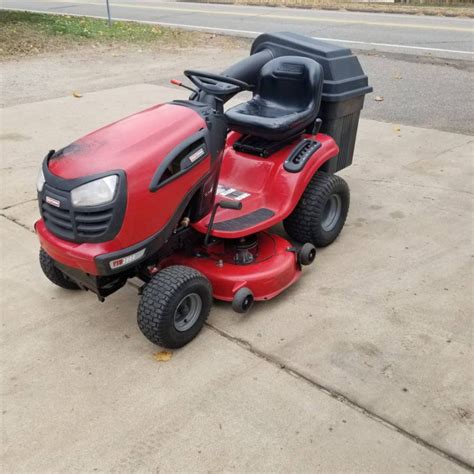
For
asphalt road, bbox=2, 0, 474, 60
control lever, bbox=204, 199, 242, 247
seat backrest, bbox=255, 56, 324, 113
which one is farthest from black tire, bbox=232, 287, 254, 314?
asphalt road, bbox=2, 0, 474, 60

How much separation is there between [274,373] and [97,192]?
3.59ft

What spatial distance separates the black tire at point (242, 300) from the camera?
282 centimetres

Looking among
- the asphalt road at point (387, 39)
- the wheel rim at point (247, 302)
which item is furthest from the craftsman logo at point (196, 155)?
the asphalt road at point (387, 39)

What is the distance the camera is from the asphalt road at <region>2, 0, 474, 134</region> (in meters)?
6.78

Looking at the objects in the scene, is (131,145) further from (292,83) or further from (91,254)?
(292,83)

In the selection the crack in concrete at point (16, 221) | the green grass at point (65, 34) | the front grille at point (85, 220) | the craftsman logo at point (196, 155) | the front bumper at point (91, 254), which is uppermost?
the craftsman logo at point (196, 155)

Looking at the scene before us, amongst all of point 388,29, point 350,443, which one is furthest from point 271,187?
point 388,29

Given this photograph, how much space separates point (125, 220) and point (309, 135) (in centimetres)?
157

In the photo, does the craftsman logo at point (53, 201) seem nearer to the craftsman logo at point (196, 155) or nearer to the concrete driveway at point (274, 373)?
the craftsman logo at point (196, 155)

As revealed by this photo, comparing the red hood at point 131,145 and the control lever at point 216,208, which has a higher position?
the red hood at point 131,145

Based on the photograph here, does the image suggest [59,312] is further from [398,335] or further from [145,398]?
[398,335]

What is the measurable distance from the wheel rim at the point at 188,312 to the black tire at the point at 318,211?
0.98 m

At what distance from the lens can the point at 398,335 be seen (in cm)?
282

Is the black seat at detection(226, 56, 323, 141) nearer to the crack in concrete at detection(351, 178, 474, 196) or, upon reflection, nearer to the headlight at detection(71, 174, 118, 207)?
the headlight at detection(71, 174, 118, 207)
